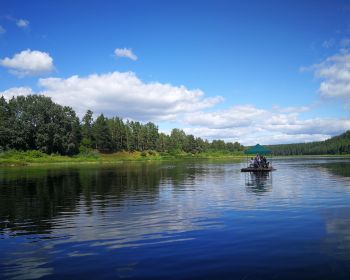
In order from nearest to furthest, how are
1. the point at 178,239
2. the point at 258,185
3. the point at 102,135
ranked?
the point at 178,239
the point at 258,185
the point at 102,135

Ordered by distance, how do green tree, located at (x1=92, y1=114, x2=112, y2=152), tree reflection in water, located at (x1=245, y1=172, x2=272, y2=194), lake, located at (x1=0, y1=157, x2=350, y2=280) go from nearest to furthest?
lake, located at (x1=0, y1=157, x2=350, y2=280) → tree reflection in water, located at (x1=245, y1=172, x2=272, y2=194) → green tree, located at (x1=92, y1=114, x2=112, y2=152)

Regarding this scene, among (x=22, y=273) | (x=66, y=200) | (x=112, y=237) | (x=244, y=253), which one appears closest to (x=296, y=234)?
(x=244, y=253)

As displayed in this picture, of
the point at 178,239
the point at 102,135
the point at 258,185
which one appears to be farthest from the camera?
the point at 102,135

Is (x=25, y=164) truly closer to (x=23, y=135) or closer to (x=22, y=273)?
(x=23, y=135)

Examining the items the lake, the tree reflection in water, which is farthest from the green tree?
the lake

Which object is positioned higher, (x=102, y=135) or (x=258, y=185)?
(x=102, y=135)

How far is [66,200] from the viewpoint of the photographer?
100ft

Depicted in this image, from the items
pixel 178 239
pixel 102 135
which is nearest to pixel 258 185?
pixel 178 239

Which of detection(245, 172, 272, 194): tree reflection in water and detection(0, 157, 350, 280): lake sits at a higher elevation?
detection(245, 172, 272, 194): tree reflection in water

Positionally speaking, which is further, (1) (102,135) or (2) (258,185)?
(1) (102,135)

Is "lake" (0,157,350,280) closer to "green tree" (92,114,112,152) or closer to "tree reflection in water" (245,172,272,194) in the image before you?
"tree reflection in water" (245,172,272,194)

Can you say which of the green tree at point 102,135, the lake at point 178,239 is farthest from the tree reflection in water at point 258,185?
the green tree at point 102,135

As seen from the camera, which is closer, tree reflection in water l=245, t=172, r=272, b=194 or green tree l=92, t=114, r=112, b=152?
tree reflection in water l=245, t=172, r=272, b=194

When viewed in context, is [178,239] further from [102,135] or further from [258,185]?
[102,135]
